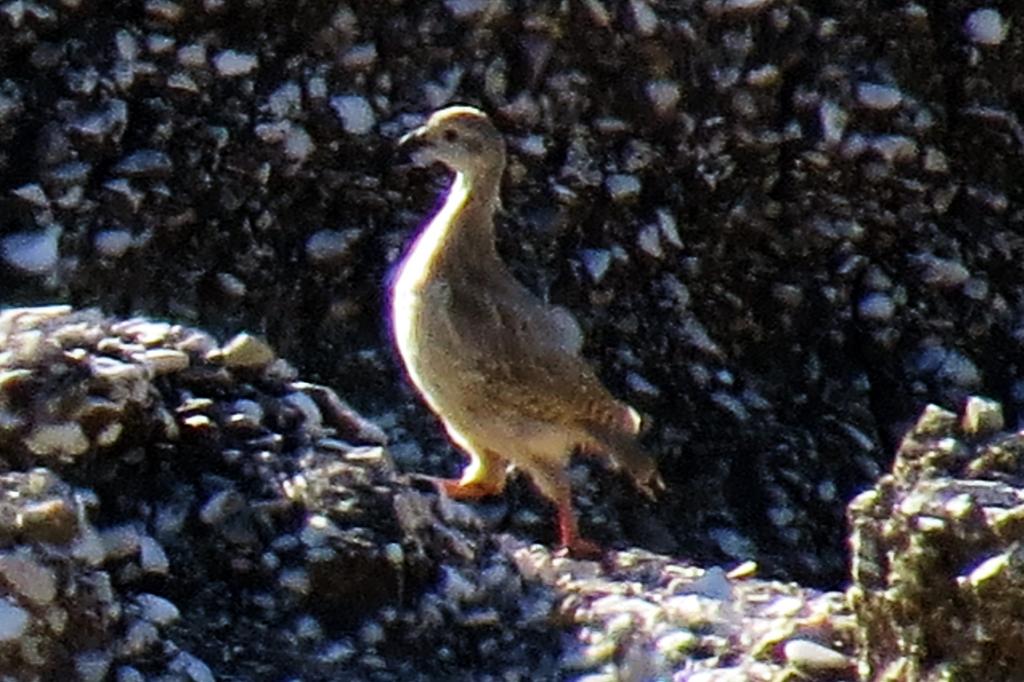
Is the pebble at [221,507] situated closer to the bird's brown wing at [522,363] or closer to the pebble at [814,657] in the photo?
the pebble at [814,657]

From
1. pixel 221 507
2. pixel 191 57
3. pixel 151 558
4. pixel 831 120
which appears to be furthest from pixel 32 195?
pixel 831 120

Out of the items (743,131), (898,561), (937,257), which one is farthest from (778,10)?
(898,561)

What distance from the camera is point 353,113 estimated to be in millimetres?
9180

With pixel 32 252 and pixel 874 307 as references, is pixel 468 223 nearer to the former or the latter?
pixel 32 252

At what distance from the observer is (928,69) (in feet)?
33.9

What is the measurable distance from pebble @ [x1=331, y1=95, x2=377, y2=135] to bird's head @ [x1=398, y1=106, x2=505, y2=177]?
1.43 feet

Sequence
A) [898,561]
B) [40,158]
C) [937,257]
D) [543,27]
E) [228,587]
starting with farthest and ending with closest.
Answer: [937,257] < [543,27] < [40,158] < [228,587] < [898,561]

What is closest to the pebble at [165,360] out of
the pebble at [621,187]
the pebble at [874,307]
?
the pebble at [621,187]

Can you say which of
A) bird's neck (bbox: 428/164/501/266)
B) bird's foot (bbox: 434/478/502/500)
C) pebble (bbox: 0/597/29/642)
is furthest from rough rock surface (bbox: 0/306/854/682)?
bird's neck (bbox: 428/164/501/266)

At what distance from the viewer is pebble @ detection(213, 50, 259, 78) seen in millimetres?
8992

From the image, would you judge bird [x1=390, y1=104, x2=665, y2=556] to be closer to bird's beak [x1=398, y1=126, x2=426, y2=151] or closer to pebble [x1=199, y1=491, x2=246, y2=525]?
bird's beak [x1=398, y1=126, x2=426, y2=151]

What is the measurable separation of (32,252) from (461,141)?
1.37m

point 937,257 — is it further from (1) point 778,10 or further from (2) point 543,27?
(2) point 543,27

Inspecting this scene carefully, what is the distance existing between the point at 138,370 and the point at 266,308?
220cm
